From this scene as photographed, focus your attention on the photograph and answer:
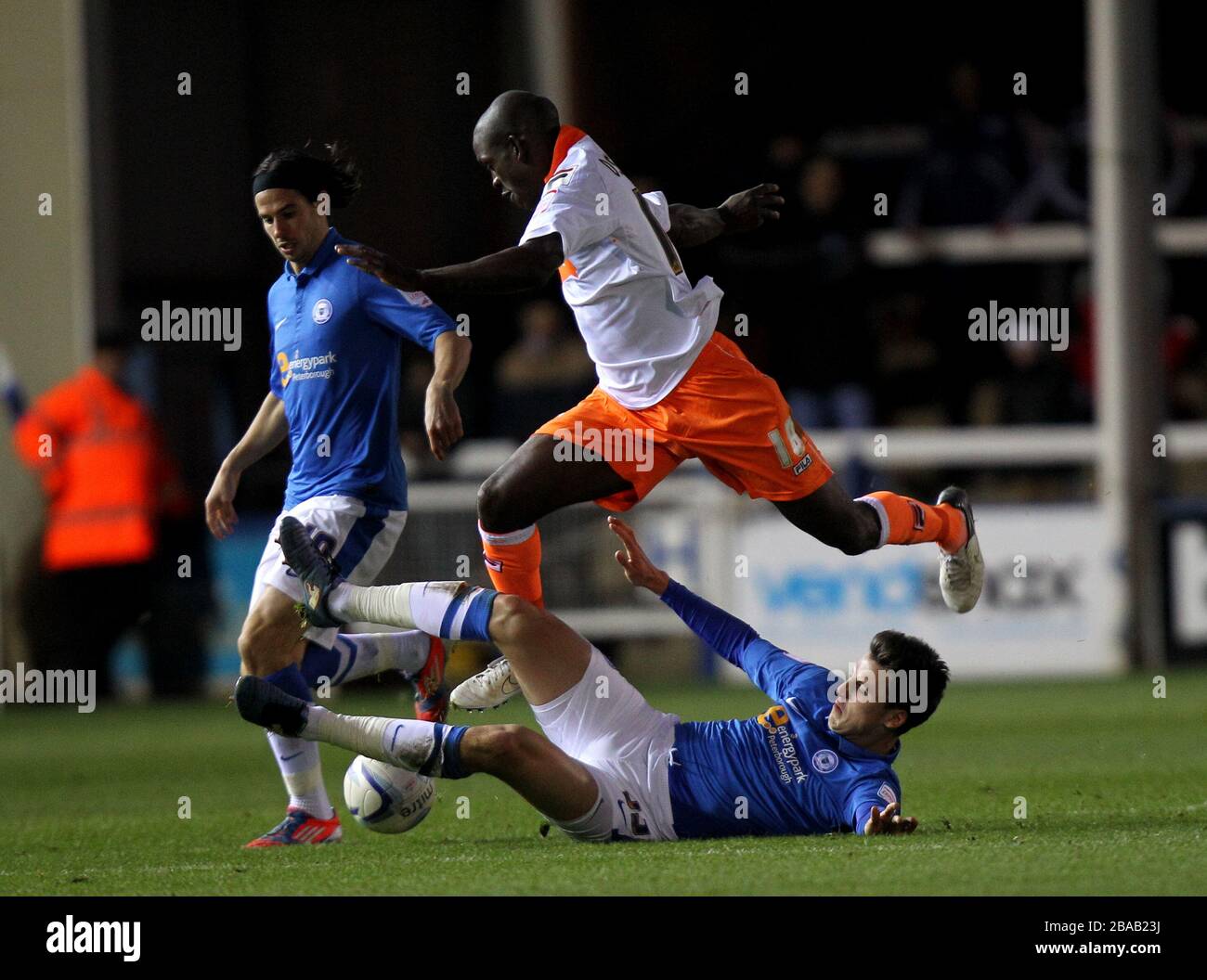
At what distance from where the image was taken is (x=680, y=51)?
1992 centimetres

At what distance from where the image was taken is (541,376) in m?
14.9

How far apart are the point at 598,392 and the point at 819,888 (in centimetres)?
244

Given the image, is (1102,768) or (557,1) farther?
(557,1)

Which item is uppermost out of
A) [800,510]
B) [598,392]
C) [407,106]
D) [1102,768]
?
[407,106]

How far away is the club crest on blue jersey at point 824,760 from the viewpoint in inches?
238

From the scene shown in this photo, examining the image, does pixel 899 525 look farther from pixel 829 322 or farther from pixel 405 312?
pixel 829 322

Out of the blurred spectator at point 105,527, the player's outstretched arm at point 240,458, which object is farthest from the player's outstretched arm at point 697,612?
the blurred spectator at point 105,527

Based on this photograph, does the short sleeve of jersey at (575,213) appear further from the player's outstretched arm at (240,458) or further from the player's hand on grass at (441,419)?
the player's outstretched arm at (240,458)

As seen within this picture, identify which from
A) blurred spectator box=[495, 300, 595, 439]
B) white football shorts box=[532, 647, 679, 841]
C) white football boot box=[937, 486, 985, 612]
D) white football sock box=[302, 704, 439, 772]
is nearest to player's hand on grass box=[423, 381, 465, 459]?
white football shorts box=[532, 647, 679, 841]

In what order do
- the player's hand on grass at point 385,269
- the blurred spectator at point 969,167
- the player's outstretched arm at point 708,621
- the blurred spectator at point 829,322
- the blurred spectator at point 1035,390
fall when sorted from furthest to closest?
the blurred spectator at point 969,167 < the blurred spectator at point 1035,390 < the blurred spectator at point 829,322 < the player's outstretched arm at point 708,621 < the player's hand on grass at point 385,269

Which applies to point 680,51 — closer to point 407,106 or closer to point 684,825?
point 407,106

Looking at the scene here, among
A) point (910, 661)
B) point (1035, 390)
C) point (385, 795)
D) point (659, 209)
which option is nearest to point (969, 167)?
point (1035, 390)

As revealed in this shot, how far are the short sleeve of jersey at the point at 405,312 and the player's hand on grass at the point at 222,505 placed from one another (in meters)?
0.78

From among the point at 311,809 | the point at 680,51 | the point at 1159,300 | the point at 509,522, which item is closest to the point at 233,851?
the point at 311,809
